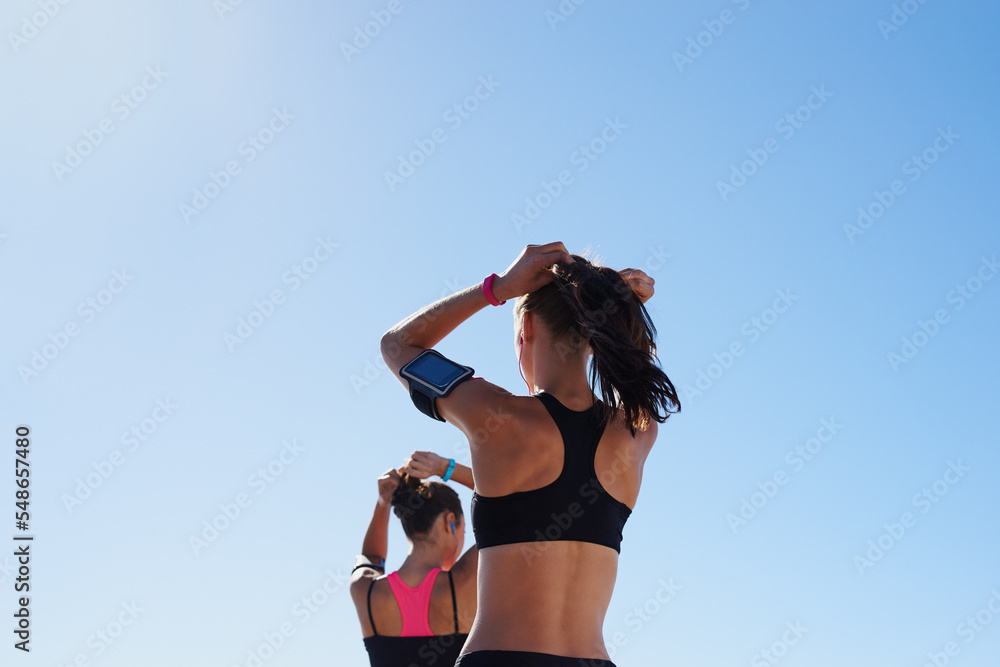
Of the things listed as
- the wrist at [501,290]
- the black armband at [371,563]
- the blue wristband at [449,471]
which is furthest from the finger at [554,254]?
the black armband at [371,563]

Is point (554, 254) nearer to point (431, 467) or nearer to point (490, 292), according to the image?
point (490, 292)

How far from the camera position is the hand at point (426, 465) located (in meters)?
4.57

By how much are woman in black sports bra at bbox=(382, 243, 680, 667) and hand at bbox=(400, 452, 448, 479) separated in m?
1.51

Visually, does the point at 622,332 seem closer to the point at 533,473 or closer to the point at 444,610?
the point at 533,473

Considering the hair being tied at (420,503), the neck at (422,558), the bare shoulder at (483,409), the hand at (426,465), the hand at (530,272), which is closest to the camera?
the bare shoulder at (483,409)

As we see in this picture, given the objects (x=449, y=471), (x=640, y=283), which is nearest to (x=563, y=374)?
(x=640, y=283)

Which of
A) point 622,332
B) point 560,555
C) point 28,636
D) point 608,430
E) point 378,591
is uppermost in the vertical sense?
point 622,332

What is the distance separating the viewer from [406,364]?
3086mm

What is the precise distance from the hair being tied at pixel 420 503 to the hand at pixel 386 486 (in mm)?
98

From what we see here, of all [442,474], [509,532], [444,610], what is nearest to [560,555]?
[509,532]

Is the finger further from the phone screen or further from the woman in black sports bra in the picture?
the phone screen

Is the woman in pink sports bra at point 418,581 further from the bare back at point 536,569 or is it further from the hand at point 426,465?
the bare back at point 536,569

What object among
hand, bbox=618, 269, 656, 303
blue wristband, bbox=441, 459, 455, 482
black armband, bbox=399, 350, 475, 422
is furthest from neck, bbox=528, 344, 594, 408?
blue wristband, bbox=441, 459, 455, 482

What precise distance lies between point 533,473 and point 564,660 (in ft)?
1.93
